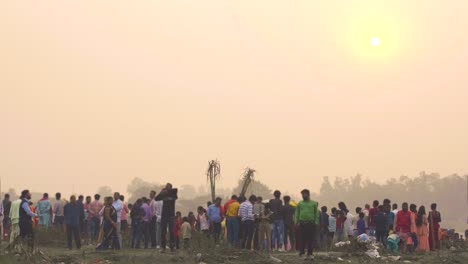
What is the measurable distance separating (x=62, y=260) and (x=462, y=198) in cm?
12785

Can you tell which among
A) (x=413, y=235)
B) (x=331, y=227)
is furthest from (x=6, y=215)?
(x=413, y=235)

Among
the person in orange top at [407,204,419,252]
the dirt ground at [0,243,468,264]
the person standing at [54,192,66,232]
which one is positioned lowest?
the dirt ground at [0,243,468,264]

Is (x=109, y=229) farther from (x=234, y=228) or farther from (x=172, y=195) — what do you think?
(x=234, y=228)

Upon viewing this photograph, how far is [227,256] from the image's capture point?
651 inches

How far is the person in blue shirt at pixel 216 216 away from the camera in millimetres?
20953

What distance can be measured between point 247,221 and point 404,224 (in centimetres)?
435

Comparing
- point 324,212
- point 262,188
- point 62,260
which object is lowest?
point 62,260

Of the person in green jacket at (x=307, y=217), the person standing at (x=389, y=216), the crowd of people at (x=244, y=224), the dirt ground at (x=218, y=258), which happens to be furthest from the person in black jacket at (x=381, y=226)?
the person in green jacket at (x=307, y=217)

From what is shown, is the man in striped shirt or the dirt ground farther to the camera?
the man in striped shirt

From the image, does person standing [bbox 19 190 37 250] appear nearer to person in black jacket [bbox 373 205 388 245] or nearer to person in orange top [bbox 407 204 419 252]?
person in black jacket [bbox 373 205 388 245]

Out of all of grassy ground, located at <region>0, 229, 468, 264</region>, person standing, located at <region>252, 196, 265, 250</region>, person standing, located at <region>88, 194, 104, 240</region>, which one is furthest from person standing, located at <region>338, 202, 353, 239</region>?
person standing, located at <region>88, 194, 104, 240</region>

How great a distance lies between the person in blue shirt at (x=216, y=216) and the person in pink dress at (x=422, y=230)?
18.9 feet

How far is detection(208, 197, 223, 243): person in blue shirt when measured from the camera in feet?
68.7

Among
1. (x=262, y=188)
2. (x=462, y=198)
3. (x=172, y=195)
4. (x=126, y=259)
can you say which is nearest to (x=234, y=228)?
(x=172, y=195)
